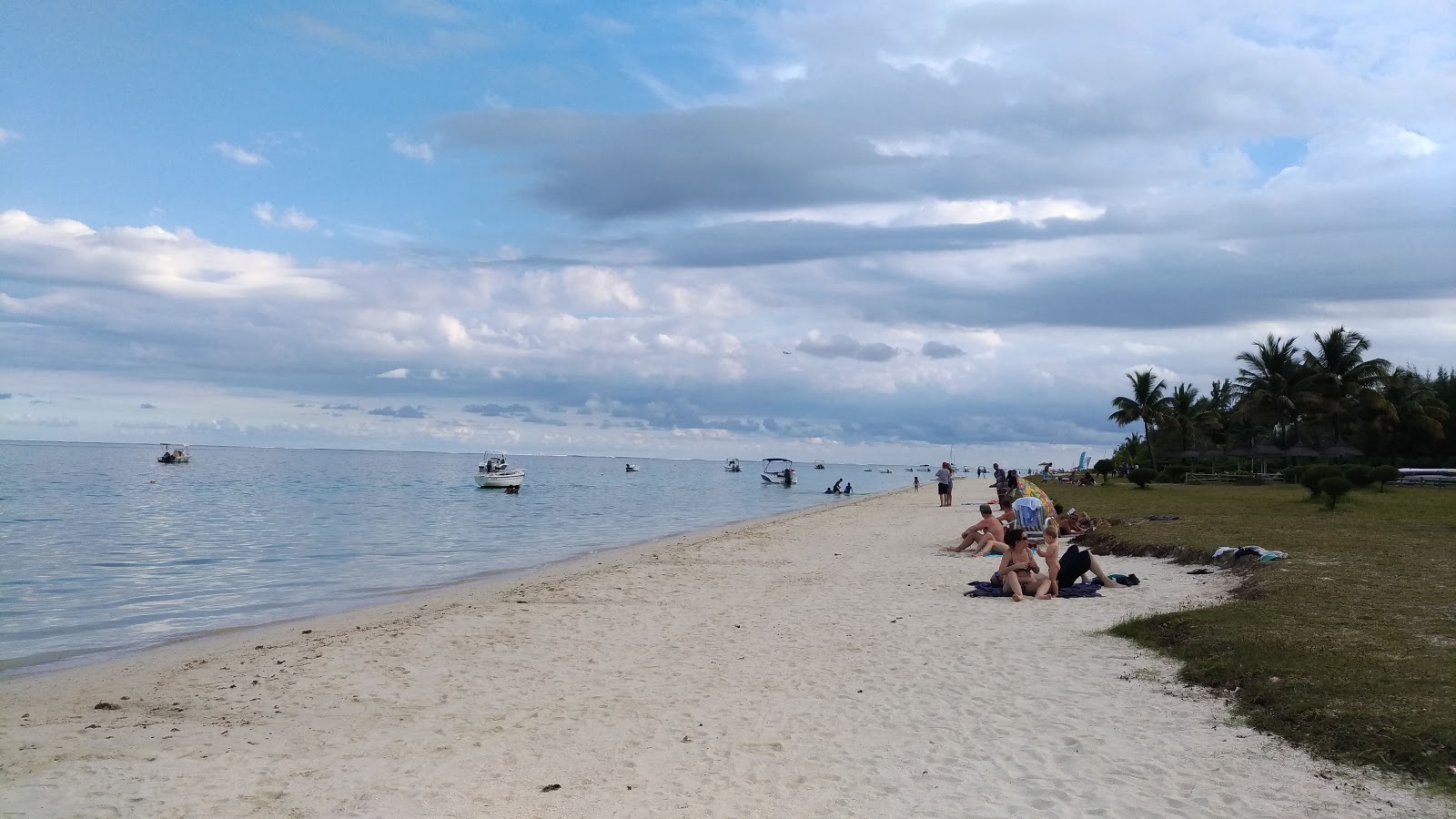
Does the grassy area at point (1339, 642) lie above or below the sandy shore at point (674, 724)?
above

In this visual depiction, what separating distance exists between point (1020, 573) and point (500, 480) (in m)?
59.7

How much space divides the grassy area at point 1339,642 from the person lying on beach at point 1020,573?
238cm

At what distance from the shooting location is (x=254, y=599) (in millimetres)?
16953

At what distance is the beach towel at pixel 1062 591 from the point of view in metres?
12.8

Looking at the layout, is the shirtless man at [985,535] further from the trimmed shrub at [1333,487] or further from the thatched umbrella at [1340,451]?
the thatched umbrella at [1340,451]

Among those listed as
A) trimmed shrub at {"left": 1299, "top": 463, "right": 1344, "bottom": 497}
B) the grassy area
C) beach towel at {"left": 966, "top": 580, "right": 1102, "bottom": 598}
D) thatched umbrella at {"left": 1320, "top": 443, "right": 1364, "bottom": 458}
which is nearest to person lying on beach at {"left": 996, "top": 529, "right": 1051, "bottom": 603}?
beach towel at {"left": 966, "top": 580, "right": 1102, "bottom": 598}

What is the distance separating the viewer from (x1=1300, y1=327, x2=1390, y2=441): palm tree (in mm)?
52719

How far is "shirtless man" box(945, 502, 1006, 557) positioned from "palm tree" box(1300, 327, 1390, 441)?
43.8 meters

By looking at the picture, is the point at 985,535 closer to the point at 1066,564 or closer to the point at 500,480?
the point at 1066,564

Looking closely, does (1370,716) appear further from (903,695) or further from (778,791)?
(778,791)

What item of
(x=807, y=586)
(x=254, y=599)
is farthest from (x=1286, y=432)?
(x=254, y=599)

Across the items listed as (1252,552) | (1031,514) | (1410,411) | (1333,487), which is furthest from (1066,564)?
(1410,411)

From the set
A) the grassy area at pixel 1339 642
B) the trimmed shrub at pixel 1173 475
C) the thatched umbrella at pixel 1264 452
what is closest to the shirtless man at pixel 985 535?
the grassy area at pixel 1339 642

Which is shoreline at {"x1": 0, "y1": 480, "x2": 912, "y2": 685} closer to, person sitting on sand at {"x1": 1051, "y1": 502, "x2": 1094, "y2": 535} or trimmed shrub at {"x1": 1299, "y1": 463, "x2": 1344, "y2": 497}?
person sitting on sand at {"x1": 1051, "y1": 502, "x2": 1094, "y2": 535}
